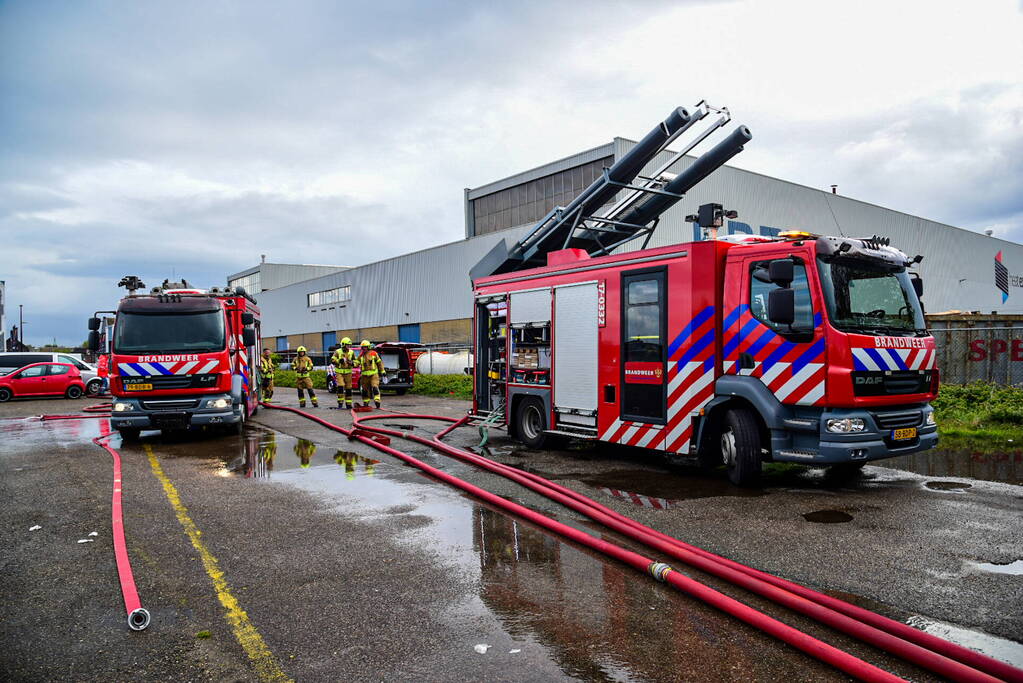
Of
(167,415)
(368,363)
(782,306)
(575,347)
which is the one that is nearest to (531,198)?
(368,363)

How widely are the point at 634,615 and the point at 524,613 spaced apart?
647 millimetres

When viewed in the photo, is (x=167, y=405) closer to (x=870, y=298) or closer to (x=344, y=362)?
(x=344, y=362)

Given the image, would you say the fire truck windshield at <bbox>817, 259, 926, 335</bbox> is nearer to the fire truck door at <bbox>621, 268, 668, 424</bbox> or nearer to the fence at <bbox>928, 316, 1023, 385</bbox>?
the fire truck door at <bbox>621, 268, 668, 424</bbox>

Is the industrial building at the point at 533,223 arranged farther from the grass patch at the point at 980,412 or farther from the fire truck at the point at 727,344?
the fire truck at the point at 727,344

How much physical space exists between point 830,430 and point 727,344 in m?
1.48

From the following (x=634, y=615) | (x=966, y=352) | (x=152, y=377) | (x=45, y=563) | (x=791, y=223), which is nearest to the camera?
(x=634, y=615)

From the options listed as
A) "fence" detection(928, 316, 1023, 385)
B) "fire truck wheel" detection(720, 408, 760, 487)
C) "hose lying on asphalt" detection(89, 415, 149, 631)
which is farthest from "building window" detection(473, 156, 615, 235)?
"hose lying on asphalt" detection(89, 415, 149, 631)

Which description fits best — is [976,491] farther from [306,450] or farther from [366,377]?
[366,377]

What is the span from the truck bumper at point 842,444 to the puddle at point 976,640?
10.2 ft

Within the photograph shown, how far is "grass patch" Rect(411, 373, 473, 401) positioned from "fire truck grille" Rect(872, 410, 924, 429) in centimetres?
1582

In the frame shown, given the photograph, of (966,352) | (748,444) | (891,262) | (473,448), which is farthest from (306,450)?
(966,352)

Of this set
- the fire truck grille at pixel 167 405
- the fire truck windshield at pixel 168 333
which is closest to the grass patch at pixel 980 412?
the fire truck windshield at pixel 168 333

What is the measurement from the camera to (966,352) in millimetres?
14086

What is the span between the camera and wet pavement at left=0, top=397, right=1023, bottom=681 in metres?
3.57
